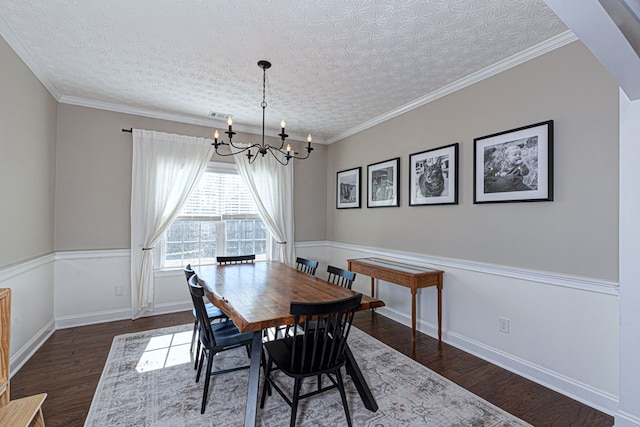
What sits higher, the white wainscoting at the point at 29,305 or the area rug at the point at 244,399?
the white wainscoting at the point at 29,305

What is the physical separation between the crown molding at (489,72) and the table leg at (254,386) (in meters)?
2.89

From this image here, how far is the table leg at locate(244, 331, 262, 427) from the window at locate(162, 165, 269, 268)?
9.13ft

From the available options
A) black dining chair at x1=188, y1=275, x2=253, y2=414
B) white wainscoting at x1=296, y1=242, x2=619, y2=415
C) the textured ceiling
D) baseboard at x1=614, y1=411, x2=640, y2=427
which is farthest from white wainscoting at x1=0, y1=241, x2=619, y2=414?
the textured ceiling

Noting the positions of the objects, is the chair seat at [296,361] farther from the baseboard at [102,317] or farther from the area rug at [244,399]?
the baseboard at [102,317]

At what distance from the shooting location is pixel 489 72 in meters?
2.76

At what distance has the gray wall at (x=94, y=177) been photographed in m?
3.53

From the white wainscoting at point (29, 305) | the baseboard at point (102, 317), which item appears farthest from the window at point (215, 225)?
the white wainscoting at point (29, 305)

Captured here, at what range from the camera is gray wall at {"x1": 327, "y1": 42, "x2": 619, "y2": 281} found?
2.09 meters

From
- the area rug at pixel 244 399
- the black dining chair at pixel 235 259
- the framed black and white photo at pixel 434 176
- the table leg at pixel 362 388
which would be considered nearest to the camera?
the area rug at pixel 244 399

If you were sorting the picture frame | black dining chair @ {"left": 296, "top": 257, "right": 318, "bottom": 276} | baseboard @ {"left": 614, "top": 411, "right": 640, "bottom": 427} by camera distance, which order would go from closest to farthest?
baseboard @ {"left": 614, "top": 411, "right": 640, "bottom": 427}, the picture frame, black dining chair @ {"left": 296, "top": 257, "right": 318, "bottom": 276}

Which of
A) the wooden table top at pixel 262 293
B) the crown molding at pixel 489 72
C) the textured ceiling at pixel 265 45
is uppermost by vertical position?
the textured ceiling at pixel 265 45

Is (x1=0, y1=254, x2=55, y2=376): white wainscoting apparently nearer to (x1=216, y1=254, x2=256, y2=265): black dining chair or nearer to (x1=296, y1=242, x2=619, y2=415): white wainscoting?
(x1=216, y1=254, x2=256, y2=265): black dining chair

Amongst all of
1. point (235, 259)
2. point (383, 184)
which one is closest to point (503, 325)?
point (383, 184)

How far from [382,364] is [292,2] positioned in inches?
112
